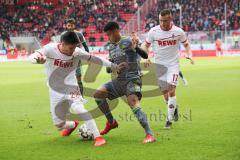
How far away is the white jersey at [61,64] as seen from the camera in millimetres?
8992

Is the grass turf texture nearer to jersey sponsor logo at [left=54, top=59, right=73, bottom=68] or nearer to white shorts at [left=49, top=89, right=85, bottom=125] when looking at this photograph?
white shorts at [left=49, top=89, right=85, bottom=125]

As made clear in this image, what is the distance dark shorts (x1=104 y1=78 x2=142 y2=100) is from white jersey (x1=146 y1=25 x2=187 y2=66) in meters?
2.15

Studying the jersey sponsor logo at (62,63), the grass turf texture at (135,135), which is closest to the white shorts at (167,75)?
the grass turf texture at (135,135)

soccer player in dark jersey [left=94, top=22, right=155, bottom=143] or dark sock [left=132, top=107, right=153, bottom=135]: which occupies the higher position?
soccer player in dark jersey [left=94, top=22, right=155, bottom=143]

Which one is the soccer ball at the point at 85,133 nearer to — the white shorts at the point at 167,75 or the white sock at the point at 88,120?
the white sock at the point at 88,120

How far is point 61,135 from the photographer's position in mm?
9961

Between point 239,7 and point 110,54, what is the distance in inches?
2027

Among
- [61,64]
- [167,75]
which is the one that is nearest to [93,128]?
[61,64]

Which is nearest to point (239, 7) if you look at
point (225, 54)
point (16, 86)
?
point (225, 54)

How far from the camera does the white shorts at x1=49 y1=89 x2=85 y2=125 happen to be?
30.0 ft

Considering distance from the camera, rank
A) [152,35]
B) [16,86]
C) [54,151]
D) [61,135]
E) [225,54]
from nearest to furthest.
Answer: [54,151]
[61,135]
[152,35]
[16,86]
[225,54]

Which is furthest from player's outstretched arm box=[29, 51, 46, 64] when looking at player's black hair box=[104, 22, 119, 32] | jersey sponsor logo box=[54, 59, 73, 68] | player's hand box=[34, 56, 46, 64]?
player's black hair box=[104, 22, 119, 32]

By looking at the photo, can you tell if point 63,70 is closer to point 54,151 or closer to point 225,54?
point 54,151

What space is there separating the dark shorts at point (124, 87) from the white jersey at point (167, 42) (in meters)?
2.15
